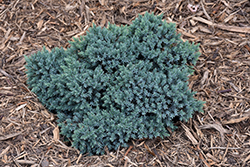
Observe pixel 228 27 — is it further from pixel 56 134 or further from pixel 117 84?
pixel 56 134

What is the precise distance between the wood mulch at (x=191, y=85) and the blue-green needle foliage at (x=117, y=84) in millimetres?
243

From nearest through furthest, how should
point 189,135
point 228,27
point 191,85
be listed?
point 189,135
point 191,85
point 228,27

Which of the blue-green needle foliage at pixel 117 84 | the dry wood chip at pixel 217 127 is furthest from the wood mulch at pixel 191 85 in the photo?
the blue-green needle foliage at pixel 117 84

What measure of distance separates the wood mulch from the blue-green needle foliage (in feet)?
0.80

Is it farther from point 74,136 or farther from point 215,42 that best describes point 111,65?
point 215,42

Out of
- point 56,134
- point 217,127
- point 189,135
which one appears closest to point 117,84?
point 56,134

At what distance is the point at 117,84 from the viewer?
3.84 m

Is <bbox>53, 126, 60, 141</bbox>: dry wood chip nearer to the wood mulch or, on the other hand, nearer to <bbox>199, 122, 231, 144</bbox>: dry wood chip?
the wood mulch

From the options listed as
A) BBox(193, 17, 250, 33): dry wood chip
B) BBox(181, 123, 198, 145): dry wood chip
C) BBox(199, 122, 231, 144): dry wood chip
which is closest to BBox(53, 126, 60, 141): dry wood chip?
BBox(181, 123, 198, 145): dry wood chip

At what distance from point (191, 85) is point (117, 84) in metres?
1.35

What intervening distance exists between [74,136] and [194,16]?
3.28m

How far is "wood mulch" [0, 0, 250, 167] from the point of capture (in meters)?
3.57

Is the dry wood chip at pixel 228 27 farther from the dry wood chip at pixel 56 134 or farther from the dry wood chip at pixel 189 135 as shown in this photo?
the dry wood chip at pixel 56 134

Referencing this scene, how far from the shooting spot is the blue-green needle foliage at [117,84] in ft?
11.9
